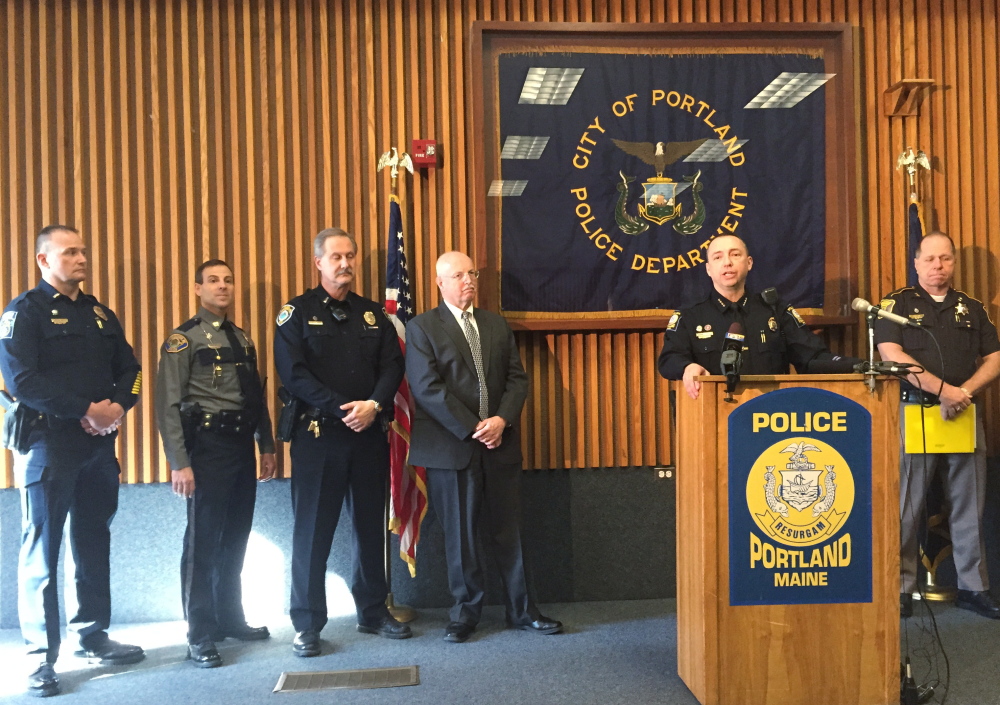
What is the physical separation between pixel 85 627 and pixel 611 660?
2402 mm

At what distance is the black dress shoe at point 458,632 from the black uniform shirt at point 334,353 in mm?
1114

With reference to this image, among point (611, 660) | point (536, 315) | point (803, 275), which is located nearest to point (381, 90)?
point (536, 315)

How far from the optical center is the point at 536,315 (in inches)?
196

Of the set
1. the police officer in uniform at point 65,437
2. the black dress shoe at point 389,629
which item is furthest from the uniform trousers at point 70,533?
the black dress shoe at point 389,629

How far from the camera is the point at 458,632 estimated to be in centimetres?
426

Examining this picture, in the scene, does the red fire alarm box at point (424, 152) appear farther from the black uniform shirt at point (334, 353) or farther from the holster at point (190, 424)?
the holster at point (190, 424)

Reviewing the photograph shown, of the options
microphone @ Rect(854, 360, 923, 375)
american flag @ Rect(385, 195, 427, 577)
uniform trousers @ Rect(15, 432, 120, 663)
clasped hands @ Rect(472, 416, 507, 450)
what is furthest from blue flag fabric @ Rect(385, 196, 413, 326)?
microphone @ Rect(854, 360, 923, 375)

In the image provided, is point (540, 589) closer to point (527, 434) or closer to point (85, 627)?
point (527, 434)

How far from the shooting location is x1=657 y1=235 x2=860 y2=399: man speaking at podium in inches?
163

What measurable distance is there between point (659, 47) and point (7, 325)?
144 inches

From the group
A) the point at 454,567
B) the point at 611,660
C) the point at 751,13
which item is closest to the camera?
the point at 611,660

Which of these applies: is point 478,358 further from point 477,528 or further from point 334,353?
point 477,528

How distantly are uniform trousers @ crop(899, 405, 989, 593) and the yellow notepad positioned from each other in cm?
5

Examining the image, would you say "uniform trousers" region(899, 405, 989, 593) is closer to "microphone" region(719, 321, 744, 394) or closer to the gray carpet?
the gray carpet
